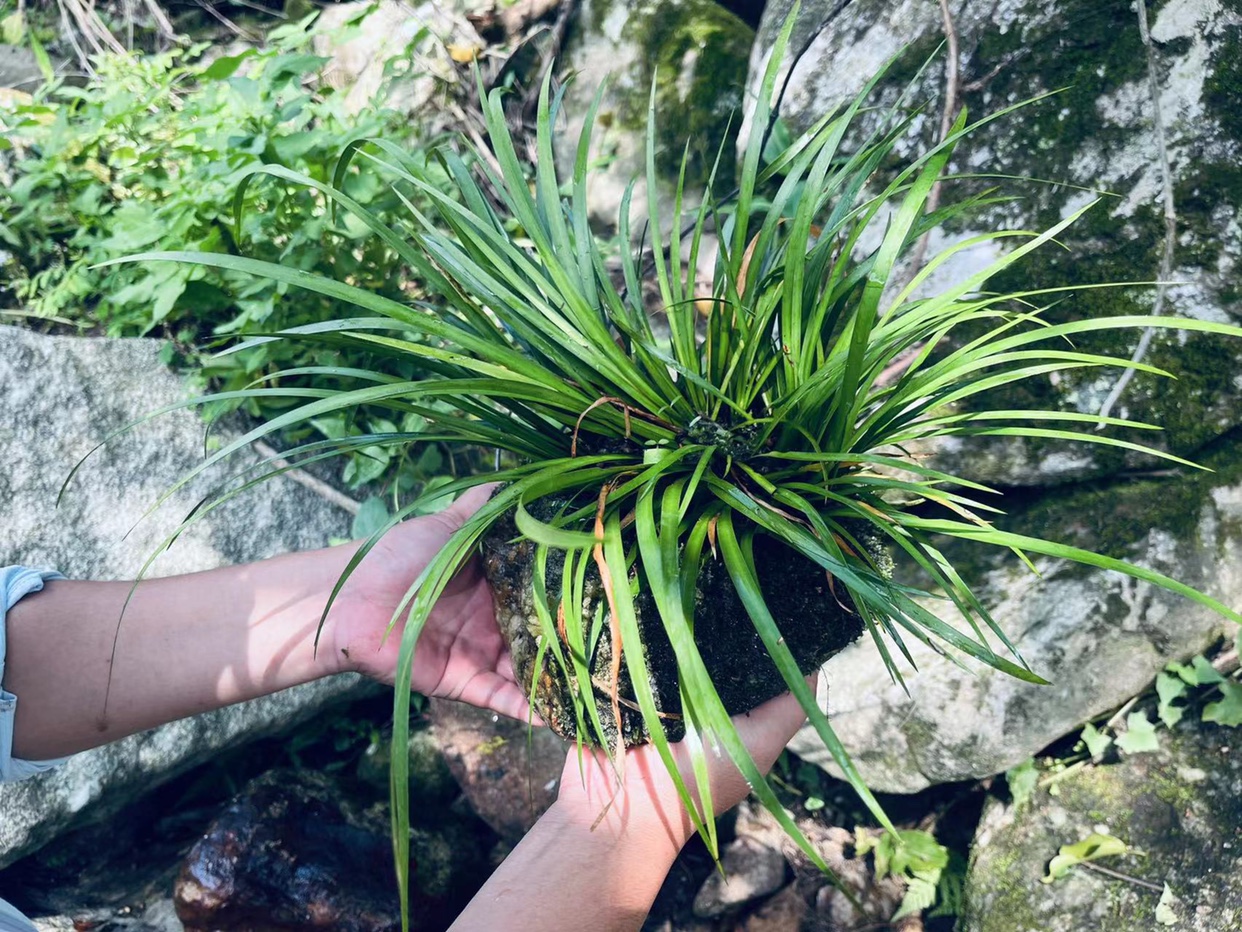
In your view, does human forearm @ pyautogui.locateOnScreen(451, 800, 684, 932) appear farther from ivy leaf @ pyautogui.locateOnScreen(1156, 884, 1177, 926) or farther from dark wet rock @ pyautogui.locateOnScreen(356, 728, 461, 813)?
ivy leaf @ pyautogui.locateOnScreen(1156, 884, 1177, 926)

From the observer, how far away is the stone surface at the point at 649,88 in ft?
7.09

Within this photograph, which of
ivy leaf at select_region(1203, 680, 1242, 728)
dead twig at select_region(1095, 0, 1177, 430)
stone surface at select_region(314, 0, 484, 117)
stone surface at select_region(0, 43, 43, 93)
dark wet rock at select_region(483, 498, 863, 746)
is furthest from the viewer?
stone surface at select_region(0, 43, 43, 93)

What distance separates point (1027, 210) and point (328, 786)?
1.92 m

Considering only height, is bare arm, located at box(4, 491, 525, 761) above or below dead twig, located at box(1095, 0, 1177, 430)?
below

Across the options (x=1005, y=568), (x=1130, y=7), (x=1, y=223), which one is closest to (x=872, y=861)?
(x=1005, y=568)

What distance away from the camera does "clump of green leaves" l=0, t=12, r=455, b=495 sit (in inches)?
65.4

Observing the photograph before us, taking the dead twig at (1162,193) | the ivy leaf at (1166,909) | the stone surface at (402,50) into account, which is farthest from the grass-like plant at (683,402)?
the stone surface at (402,50)

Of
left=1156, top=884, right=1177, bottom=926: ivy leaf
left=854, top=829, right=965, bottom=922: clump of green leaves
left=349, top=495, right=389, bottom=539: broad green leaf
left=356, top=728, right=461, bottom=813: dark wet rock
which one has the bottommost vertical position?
left=854, top=829, right=965, bottom=922: clump of green leaves

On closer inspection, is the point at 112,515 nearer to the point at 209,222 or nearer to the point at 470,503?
the point at 209,222

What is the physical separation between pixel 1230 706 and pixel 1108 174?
1.05 meters

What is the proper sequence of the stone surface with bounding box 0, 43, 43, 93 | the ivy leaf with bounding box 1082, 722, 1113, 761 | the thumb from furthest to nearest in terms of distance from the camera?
the stone surface with bounding box 0, 43, 43, 93 < the ivy leaf with bounding box 1082, 722, 1113, 761 < the thumb

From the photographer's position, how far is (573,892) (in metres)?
1.05

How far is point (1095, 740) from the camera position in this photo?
1712 mm

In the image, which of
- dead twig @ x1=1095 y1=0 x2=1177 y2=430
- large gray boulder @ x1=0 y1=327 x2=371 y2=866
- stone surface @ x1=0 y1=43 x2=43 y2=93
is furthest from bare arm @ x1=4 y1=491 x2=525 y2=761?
stone surface @ x1=0 y1=43 x2=43 y2=93
